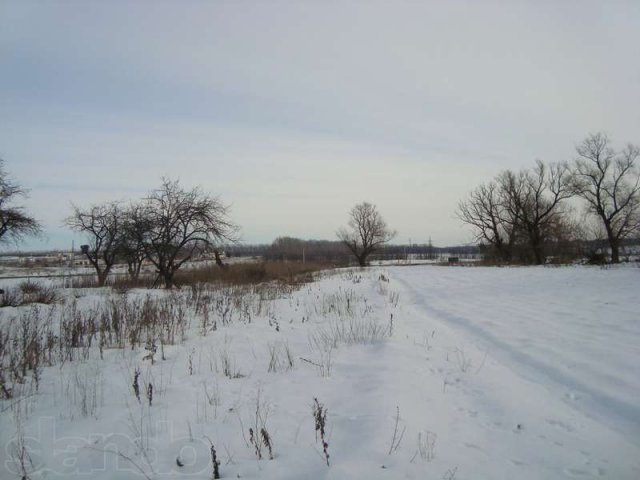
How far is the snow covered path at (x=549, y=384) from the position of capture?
265 cm

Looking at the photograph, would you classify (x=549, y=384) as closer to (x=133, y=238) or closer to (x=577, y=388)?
(x=577, y=388)

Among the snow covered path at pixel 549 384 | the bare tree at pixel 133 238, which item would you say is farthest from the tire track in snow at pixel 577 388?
the bare tree at pixel 133 238

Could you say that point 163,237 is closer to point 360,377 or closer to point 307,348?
point 307,348

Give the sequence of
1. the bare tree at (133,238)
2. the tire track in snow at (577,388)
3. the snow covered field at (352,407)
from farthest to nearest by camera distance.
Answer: the bare tree at (133,238) < the tire track in snow at (577,388) < the snow covered field at (352,407)

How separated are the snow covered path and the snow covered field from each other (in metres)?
0.02

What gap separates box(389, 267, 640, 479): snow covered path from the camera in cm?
265

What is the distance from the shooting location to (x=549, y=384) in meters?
4.03

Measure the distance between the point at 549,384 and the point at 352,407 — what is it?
2.43m

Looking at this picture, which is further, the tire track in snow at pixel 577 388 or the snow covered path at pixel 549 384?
the tire track in snow at pixel 577 388

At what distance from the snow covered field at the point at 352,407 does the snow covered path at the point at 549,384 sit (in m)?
0.02

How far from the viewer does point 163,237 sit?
18594mm

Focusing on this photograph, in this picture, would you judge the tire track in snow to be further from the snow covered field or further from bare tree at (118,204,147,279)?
bare tree at (118,204,147,279)

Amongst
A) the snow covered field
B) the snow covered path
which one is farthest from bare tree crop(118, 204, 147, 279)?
the snow covered path

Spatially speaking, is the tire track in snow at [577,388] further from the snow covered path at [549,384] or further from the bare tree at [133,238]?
the bare tree at [133,238]
